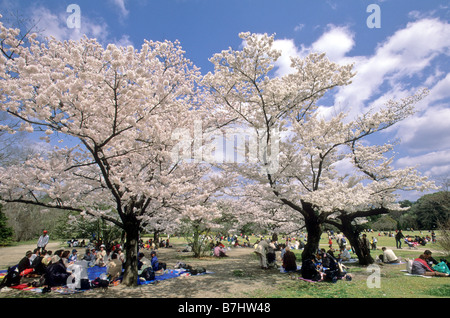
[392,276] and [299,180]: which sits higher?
[299,180]

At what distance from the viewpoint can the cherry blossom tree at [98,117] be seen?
4.92 metres

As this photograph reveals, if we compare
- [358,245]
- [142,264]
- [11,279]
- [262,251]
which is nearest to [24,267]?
[11,279]

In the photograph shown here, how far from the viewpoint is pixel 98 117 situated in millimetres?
6453

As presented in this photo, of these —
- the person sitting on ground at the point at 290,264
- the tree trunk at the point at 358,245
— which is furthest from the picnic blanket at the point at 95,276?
the tree trunk at the point at 358,245

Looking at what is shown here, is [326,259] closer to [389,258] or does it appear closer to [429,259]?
[429,259]

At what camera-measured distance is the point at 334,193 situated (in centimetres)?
827

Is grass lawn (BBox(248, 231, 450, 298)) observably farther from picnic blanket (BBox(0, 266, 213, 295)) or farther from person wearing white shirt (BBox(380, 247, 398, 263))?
picnic blanket (BBox(0, 266, 213, 295))

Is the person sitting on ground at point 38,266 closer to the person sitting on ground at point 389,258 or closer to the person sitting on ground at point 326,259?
the person sitting on ground at point 326,259
